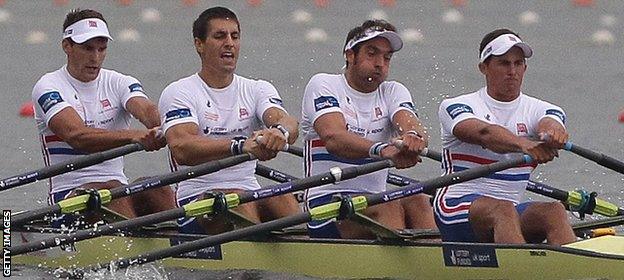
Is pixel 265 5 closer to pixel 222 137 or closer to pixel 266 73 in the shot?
pixel 266 73

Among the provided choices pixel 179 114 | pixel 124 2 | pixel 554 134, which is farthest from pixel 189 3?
pixel 554 134

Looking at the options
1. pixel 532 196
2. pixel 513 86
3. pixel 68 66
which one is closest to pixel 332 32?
pixel 532 196

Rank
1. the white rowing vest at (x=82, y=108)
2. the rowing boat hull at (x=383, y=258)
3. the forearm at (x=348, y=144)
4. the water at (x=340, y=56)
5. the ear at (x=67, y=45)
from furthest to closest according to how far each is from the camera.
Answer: the water at (x=340, y=56)
the ear at (x=67, y=45)
the white rowing vest at (x=82, y=108)
the forearm at (x=348, y=144)
the rowing boat hull at (x=383, y=258)

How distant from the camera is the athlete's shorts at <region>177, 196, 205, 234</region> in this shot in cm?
814

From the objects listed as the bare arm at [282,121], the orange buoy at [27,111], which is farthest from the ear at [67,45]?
the orange buoy at [27,111]

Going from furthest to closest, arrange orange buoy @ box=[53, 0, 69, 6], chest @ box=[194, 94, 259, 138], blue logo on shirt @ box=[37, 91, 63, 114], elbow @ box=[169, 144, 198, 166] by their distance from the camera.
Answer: orange buoy @ box=[53, 0, 69, 6], blue logo on shirt @ box=[37, 91, 63, 114], chest @ box=[194, 94, 259, 138], elbow @ box=[169, 144, 198, 166]

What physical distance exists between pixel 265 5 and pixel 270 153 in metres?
14.7

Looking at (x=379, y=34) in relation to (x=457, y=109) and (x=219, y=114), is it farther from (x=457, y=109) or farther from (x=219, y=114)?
(x=219, y=114)

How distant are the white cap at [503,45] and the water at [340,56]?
4.90m

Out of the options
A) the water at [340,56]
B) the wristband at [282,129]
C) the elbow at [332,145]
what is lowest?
the elbow at [332,145]

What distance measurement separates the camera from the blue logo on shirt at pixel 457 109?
24.7 feet

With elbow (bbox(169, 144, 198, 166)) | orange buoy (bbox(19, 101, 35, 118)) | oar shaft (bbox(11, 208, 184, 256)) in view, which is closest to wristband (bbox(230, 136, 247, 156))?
elbow (bbox(169, 144, 198, 166))

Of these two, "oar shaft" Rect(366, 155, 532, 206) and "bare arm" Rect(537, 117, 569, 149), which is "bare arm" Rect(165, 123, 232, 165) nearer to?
"oar shaft" Rect(366, 155, 532, 206)

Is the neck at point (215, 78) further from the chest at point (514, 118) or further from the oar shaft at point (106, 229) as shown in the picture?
the chest at point (514, 118)
